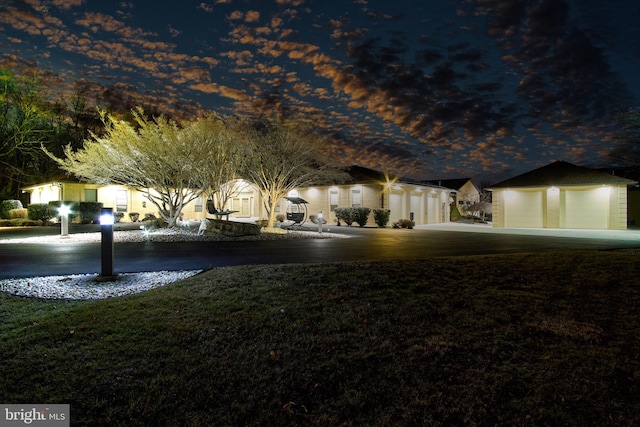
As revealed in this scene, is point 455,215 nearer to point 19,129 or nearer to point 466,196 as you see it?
point 466,196

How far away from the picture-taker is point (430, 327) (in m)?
4.05

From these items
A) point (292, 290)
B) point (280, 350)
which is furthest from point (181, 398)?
point (292, 290)

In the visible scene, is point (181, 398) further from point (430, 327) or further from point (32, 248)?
point (32, 248)

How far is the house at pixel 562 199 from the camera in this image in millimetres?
21328

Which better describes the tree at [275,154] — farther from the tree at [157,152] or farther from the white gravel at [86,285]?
the white gravel at [86,285]

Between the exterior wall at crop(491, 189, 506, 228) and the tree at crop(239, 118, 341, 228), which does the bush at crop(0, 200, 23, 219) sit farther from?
the exterior wall at crop(491, 189, 506, 228)

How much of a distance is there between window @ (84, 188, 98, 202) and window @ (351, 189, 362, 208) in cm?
1930

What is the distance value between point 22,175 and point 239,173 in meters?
27.2

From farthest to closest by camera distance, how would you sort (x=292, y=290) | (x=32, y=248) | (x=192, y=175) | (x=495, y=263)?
(x=192, y=175) → (x=32, y=248) → (x=495, y=263) → (x=292, y=290)

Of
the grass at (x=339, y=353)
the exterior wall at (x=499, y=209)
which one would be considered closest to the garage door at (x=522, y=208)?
the exterior wall at (x=499, y=209)

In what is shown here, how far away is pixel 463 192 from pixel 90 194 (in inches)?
1574

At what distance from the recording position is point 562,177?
23.2 m

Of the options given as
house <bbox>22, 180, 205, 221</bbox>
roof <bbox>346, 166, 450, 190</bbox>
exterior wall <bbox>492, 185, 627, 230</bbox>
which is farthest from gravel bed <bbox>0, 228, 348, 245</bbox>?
exterior wall <bbox>492, 185, 627, 230</bbox>

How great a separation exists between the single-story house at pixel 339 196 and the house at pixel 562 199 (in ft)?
19.8
